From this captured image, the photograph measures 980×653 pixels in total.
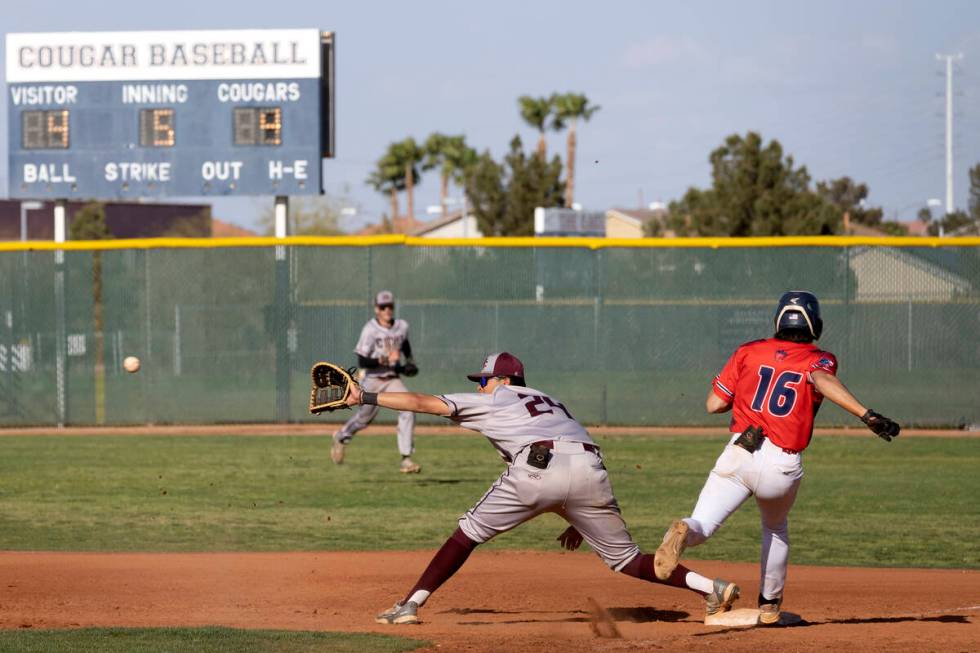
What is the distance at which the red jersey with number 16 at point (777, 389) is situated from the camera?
6996 mm

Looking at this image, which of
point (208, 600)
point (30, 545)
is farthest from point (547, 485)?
point (30, 545)

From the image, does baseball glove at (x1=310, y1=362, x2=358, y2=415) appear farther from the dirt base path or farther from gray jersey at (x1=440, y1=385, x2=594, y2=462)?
the dirt base path

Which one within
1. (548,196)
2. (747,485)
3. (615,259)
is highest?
(548,196)

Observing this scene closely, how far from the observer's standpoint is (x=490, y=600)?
27.8 ft

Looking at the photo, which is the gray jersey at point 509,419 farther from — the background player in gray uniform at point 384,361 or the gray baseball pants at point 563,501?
the background player in gray uniform at point 384,361

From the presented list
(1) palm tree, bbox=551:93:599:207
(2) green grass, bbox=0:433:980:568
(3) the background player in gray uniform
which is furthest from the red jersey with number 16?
(1) palm tree, bbox=551:93:599:207

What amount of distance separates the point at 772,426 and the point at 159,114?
18.1 meters

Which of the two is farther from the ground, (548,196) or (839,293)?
(548,196)

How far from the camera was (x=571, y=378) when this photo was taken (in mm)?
20125

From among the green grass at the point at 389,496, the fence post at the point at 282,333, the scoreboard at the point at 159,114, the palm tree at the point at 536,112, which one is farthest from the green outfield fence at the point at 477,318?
the palm tree at the point at 536,112

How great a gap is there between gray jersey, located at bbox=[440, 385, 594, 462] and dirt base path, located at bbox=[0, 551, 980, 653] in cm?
104

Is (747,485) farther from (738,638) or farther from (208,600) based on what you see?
(208,600)

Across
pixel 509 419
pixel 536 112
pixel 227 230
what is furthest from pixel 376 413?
pixel 227 230

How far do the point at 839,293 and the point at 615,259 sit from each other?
333 centimetres
